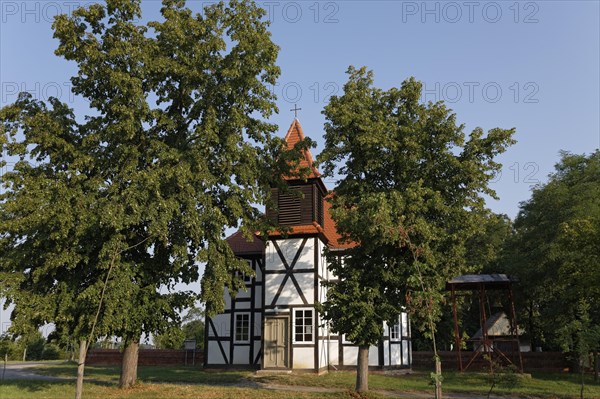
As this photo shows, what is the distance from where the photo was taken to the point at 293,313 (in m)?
21.2

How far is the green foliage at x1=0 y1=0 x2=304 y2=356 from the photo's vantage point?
1338 cm

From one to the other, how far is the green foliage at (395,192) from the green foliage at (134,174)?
9.48 feet

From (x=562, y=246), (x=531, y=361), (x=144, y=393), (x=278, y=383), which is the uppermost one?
(x=562, y=246)

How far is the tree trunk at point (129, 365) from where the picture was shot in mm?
15227

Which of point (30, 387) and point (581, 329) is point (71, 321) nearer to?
point (30, 387)

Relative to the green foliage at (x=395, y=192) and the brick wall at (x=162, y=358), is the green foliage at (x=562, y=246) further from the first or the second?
the brick wall at (x=162, y=358)

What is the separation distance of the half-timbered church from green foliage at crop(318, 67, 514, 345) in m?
5.18

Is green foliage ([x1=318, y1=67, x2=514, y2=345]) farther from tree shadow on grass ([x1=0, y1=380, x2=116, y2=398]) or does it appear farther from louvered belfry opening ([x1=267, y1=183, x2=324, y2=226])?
tree shadow on grass ([x1=0, y1=380, x2=116, y2=398])

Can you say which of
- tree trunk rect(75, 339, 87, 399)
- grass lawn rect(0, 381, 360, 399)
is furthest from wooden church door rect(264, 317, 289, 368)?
tree trunk rect(75, 339, 87, 399)

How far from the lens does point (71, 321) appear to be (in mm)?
14062

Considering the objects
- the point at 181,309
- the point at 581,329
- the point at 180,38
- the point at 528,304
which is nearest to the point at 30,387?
the point at 181,309

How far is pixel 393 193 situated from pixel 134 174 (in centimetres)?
714

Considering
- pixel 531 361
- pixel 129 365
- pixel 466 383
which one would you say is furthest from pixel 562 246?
pixel 129 365

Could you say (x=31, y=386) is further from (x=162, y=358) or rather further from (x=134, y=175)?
(x=162, y=358)
